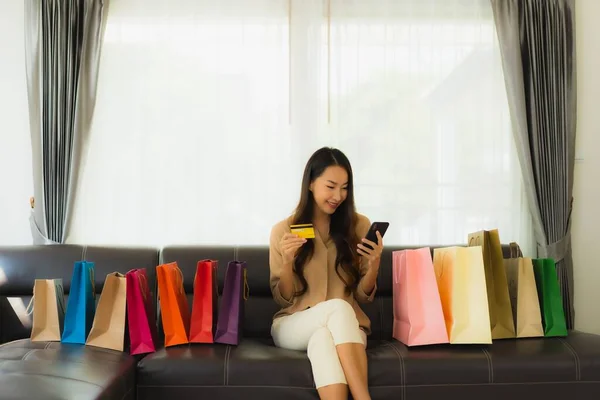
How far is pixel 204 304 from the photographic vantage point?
278 cm

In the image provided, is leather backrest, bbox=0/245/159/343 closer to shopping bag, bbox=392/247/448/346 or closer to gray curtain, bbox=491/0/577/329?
shopping bag, bbox=392/247/448/346

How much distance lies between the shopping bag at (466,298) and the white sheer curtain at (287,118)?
0.82m

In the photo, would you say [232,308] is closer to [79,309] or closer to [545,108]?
[79,309]

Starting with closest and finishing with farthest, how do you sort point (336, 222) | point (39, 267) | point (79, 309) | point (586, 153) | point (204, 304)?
point (79, 309)
point (204, 304)
point (336, 222)
point (39, 267)
point (586, 153)

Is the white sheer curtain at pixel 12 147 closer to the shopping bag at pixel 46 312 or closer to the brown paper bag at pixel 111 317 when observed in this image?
the shopping bag at pixel 46 312

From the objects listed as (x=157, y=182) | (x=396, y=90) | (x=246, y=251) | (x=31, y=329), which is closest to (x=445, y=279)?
(x=246, y=251)

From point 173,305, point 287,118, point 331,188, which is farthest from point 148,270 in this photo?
point 287,118

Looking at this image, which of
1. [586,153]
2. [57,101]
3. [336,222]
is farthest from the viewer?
[586,153]

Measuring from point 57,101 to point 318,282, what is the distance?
1700mm

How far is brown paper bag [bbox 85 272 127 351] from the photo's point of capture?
2.62m

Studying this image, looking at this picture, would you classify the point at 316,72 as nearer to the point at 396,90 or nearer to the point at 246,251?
the point at 396,90

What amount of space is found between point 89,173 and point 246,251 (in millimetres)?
1010

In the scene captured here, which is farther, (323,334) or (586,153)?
(586,153)

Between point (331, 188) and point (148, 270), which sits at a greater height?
point (331, 188)
